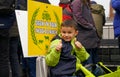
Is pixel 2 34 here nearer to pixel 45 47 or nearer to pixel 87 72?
pixel 45 47

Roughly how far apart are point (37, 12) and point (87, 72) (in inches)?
32.6

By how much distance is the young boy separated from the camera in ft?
14.4

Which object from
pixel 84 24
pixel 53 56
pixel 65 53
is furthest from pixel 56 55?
pixel 84 24

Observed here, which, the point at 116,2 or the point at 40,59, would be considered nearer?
the point at 40,59

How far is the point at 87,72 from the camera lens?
4105mm

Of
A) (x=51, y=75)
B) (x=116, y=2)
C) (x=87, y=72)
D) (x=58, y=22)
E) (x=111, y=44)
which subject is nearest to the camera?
(x=87, y=72)

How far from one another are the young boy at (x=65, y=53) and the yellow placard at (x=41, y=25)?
11 cm

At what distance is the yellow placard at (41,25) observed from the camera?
4.37 m

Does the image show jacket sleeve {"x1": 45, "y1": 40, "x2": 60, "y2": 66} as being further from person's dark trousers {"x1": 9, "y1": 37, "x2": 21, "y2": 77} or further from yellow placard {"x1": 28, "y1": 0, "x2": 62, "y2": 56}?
person's dark trousers {"x1": 9, "y1": 37, "x2": 21, "y2": 77}

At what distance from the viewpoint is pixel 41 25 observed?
14.8 ft

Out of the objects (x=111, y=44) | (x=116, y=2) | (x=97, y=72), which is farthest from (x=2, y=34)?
(x=111, y=44)

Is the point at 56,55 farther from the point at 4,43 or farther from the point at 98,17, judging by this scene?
the point at 98,17

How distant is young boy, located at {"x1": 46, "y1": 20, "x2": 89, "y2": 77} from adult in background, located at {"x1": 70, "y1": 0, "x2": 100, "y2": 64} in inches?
51.7

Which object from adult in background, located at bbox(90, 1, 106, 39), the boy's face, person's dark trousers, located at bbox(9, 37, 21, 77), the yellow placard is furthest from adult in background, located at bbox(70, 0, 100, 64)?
the boy's face
